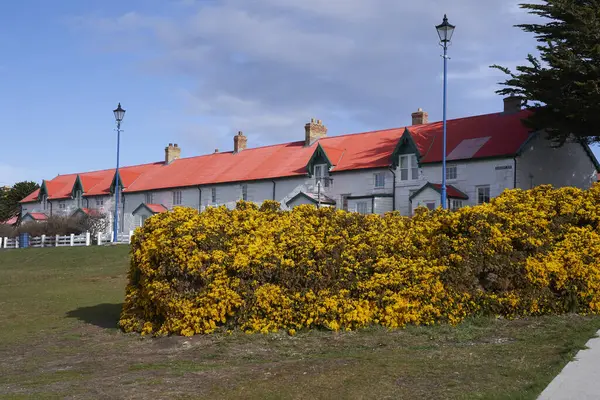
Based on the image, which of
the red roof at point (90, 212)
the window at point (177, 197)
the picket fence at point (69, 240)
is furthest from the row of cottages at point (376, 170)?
the picket fence at point (69, 240)

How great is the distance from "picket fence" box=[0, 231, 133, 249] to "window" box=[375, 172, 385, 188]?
1637cm

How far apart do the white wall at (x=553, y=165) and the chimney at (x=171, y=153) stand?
3417cm

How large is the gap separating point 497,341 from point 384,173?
30526 millimetres

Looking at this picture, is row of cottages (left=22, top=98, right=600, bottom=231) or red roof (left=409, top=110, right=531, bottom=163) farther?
row of cottages (left=22, top=98, right=600, bottom=231)

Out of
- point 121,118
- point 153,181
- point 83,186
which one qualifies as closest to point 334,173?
point 121,118

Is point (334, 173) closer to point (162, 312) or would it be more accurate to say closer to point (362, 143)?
point (362, 143)

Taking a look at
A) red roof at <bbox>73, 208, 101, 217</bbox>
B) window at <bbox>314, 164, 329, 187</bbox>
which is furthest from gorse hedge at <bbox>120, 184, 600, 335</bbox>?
red roof at <bbox>73, 208, 101, 217</bbox>

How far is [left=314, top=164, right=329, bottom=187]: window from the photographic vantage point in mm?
42781

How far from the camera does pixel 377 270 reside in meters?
11.6

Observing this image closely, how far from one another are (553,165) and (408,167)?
7957mm

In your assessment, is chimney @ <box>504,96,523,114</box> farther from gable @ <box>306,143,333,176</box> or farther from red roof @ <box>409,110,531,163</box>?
gable @ <box>306,143,333,176</box>

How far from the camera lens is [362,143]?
44.4m

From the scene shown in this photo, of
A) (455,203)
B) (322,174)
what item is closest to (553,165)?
(455,203)

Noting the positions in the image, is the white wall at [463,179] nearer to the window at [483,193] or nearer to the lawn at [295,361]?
the window at [483,193]
